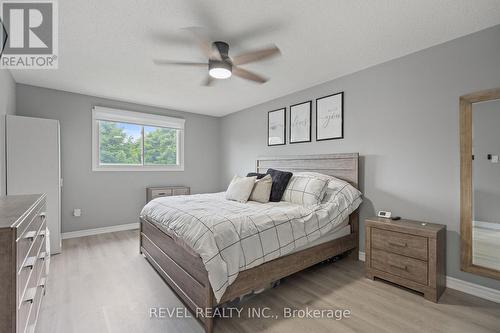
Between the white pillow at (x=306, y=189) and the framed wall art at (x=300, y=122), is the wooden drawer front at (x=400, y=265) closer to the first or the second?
the white pillow at (x=306, y=189)

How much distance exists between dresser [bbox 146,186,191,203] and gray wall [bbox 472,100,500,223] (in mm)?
4497

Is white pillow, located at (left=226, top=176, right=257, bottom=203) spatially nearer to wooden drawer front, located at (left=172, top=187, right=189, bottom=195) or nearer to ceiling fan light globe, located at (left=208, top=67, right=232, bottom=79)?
ceiling fan light globe, located at (left=208, top=67, right=232, bottom=79)

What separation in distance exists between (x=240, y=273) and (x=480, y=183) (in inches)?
93.6

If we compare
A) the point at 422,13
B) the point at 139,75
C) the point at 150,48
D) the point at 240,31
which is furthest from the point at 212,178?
the point at 422,13

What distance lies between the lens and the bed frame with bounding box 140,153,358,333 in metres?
1.82

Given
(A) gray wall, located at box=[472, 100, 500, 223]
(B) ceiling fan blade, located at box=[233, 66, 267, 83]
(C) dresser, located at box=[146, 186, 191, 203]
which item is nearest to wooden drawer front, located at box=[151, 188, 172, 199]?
(C) dresser, located at box=[146, 186, 191, 203]

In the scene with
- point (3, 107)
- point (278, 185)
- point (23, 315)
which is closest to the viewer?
point (23, 315)

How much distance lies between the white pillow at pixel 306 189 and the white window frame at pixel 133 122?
299cm

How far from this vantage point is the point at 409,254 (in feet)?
7.43

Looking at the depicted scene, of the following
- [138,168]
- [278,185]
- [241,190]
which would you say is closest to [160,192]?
[138,168]

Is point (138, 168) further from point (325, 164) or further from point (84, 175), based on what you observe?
point (325, 164)

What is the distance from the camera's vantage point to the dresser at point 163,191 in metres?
4.59

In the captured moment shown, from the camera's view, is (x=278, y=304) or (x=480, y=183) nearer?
(x=278, y=304)

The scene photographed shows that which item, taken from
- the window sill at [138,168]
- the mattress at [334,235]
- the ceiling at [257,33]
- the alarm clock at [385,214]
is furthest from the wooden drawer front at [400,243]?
the window sill at [138,168]
